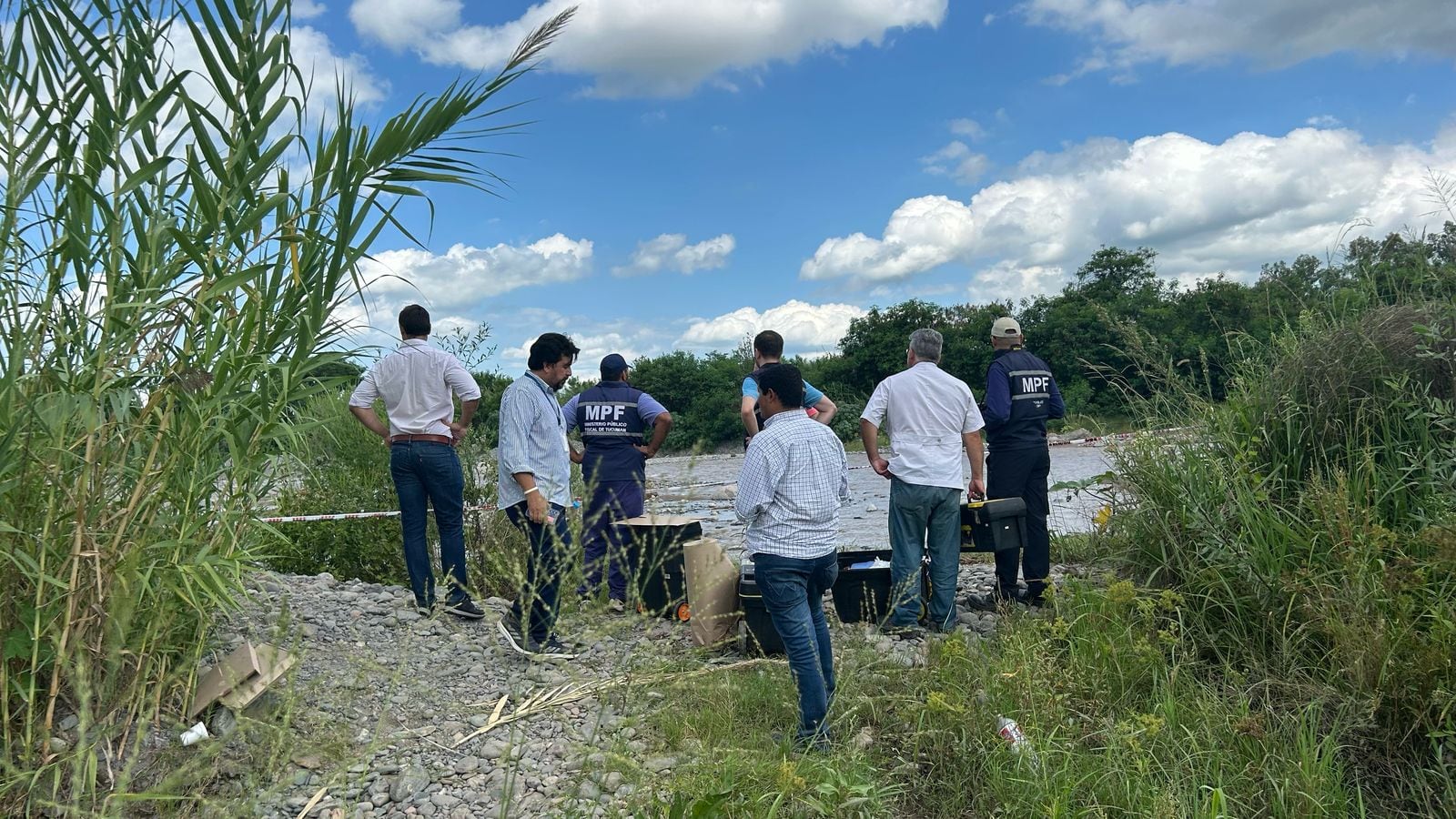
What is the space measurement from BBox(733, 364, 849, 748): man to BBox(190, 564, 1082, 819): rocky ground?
0.54m

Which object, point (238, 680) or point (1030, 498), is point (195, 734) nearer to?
point (238, 680)

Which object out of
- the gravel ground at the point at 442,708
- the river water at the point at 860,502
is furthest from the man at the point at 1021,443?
the river water at the point at 860,502

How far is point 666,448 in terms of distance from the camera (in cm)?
4462

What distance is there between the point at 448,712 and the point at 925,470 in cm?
294

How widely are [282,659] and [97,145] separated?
7.03 ft

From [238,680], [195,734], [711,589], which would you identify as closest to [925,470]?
[711,589]

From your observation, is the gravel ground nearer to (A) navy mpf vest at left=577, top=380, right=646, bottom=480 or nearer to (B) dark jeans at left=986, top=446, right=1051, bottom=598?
(B) dark jeans at left=986, top=446, right=1051, bottom=598

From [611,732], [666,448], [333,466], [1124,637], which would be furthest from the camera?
[666,448]

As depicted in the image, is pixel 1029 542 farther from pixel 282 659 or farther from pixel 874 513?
pixel 874 513

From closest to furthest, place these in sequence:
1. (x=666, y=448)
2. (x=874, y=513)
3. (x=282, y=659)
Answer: (x=282, y=659) < (x=874, y=513) < (x=666, y=448)

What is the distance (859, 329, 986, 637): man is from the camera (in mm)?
5535

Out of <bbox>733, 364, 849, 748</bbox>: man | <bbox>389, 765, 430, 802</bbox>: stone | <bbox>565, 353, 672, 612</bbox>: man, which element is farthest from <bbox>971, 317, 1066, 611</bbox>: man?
<bbox>389, 765, 430, 802</bbox>: stone

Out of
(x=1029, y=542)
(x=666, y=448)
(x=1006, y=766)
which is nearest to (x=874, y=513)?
(x=1029, y=542)

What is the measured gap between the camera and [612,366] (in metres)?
6.72
